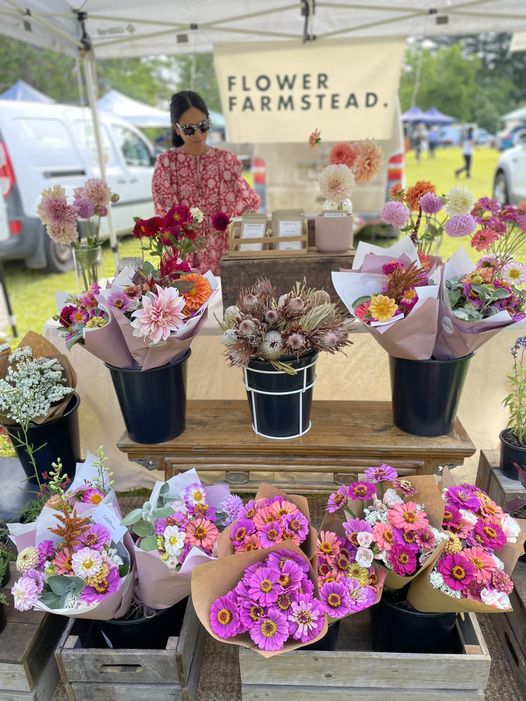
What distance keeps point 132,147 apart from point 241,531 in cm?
692

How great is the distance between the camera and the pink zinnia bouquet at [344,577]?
120cm

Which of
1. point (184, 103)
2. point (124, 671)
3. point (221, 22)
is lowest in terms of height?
point (124, 671)

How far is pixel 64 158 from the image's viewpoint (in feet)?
18.3

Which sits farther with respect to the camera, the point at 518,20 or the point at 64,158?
the point at 64,158

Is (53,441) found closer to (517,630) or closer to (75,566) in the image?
(75,566)

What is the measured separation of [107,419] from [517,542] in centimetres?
155

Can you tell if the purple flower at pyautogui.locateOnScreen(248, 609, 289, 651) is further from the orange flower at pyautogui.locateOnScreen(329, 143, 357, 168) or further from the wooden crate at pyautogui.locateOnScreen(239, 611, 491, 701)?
the orange flower at pyautogui.locateOnScreen(329, 143, 357, 168)

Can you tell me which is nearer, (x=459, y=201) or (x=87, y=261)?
(x=459, y=201)

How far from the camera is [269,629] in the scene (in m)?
1.12

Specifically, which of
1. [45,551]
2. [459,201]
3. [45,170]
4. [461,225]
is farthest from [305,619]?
[45,170]

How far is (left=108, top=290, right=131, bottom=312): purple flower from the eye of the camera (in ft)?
4.46

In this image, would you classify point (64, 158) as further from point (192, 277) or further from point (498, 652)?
point (498, 652)

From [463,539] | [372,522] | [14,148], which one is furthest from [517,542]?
[14,148]

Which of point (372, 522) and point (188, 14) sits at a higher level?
point (188, 14)
